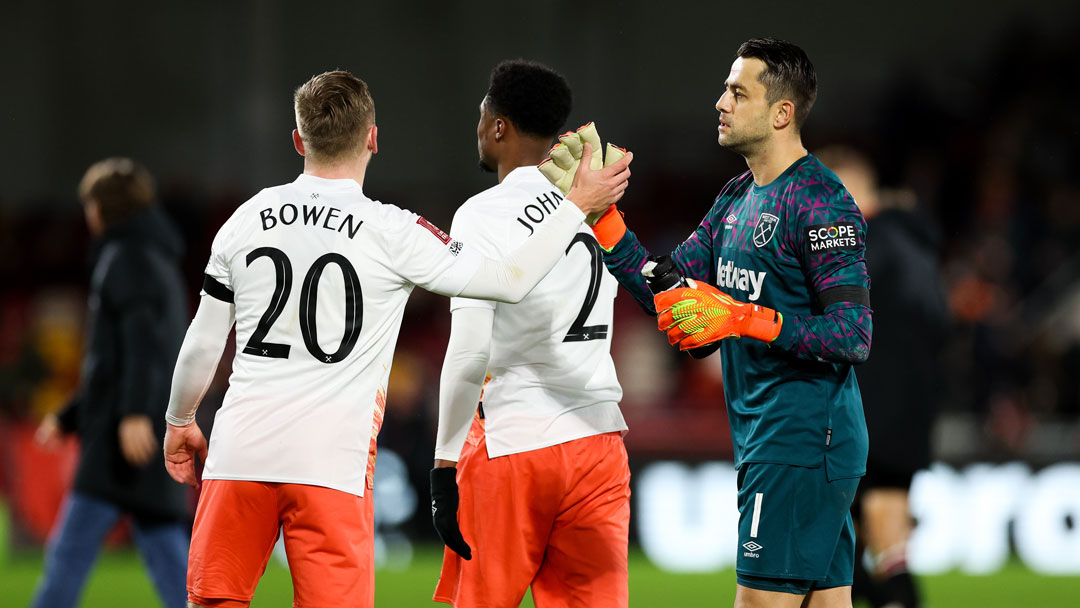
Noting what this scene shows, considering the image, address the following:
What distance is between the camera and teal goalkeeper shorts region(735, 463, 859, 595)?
3.42 m

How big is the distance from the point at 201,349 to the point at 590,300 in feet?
4.08

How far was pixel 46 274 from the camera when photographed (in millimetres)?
16609

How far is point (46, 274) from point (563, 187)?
1450 cm

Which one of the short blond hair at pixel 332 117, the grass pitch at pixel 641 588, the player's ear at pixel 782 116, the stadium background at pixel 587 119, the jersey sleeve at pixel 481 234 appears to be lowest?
the grass pitch at pixel 641 588

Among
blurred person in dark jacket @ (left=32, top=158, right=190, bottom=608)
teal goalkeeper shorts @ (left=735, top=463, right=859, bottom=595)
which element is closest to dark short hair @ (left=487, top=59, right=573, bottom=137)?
teal goalkeeper shorts @ (left=735, top=463, right=859, bottom=595)

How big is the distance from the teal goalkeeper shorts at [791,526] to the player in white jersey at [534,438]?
633mm

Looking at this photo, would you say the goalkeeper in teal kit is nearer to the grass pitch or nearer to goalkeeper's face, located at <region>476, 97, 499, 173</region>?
goalkeeper's face, located at <region>476, 97, 499, 173</region>

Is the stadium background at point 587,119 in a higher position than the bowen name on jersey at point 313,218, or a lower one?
higher

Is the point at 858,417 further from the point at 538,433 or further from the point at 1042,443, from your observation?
the point at 1042,443

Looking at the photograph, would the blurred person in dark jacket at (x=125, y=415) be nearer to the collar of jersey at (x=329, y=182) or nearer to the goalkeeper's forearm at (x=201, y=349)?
the goalkeeper's forearm at (x=201, y=349)

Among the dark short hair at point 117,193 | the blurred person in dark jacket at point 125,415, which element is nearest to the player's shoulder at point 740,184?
the blurred person in dark jacket at point 125,415

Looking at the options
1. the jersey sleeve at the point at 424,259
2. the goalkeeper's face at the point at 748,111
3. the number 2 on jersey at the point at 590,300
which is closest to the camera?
the jersey sleeve at the point at 424,259

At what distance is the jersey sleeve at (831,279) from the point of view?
329cm

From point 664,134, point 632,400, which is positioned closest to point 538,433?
point 632,400
